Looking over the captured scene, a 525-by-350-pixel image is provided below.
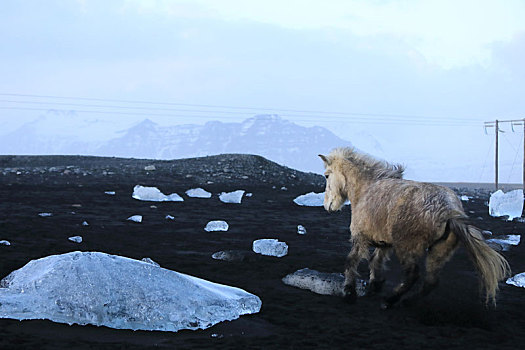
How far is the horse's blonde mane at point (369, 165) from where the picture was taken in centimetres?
766

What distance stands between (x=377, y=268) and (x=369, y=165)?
4.30ft

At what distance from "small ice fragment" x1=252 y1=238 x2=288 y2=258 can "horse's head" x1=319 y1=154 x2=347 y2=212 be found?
1.69 metres

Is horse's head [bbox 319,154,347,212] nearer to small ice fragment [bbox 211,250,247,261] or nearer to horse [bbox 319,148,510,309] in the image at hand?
horse [bbox 319,148,510,309]

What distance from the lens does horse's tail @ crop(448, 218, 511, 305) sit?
6289 millimetres

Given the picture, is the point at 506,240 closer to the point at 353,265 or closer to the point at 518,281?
the point at 518,281

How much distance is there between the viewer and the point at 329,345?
5.31 m

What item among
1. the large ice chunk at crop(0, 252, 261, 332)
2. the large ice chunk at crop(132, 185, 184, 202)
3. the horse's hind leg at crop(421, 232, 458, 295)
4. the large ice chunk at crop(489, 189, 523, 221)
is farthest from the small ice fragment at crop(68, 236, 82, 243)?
the large ice chunk at crop(489, 189, 523, 221)

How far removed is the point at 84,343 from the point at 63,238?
5.82 metres

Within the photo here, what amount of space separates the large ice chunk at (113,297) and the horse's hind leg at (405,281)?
1.59 metres

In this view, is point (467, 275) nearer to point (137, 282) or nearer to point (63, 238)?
point (137, 282)

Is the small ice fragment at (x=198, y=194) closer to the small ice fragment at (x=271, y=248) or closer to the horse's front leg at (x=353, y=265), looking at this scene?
the small ice fragment at (x=271, y=248)

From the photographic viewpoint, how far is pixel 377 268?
7.61 m

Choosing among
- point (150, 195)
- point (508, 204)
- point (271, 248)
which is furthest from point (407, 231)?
point (508, 204)

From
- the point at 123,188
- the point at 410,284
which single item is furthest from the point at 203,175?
Result: the point at 410,284
